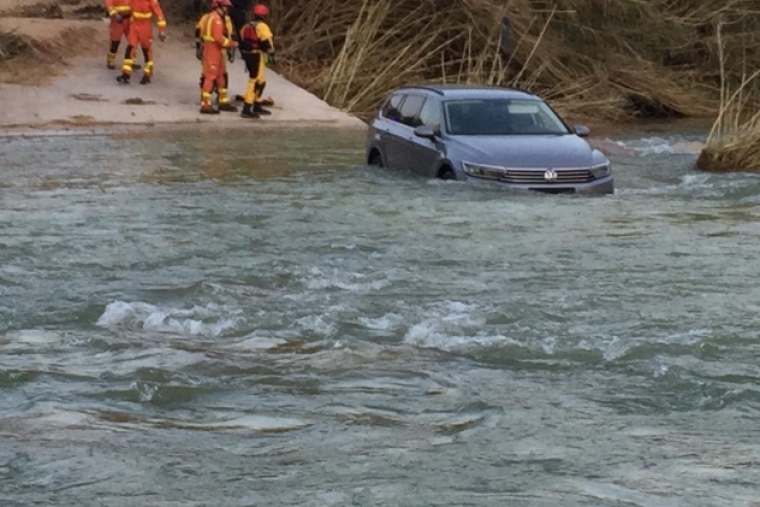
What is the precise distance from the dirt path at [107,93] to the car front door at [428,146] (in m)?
7.72

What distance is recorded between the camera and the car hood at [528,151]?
1390cm

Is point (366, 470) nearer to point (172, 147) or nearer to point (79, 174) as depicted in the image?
point (79, 174)

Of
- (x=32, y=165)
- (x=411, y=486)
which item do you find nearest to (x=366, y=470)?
(x=411, y=486)

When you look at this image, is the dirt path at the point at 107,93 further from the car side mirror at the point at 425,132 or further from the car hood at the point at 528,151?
the car hood at the point at 528,151

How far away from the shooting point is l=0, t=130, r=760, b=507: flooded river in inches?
221

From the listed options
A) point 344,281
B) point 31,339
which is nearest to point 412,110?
point 344,281

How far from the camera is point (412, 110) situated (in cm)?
1577

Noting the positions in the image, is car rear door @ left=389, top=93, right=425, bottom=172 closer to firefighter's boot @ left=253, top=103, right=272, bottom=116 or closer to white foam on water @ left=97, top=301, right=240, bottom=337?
white foam on water @ left=97, top=301, right=240, bottom=337

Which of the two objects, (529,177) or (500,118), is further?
(500,118)

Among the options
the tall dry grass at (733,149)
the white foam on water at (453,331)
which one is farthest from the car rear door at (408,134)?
the white foam on water at (453,331)

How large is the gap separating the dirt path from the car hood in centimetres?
891

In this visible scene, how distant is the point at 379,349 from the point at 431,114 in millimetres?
7621

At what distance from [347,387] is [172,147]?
505 inches

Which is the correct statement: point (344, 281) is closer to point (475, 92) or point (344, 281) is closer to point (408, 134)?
point (408, 134)
